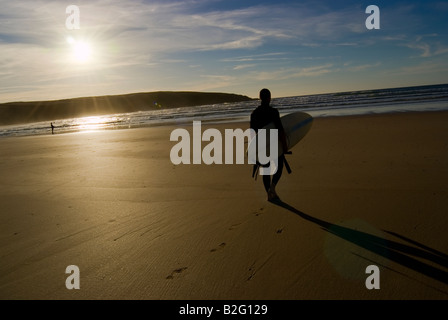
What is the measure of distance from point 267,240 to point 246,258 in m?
0.52

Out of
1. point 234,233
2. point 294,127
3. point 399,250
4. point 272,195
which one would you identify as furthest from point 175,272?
point 294,127

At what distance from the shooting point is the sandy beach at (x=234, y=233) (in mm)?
3268

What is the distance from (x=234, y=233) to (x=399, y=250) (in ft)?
6.15

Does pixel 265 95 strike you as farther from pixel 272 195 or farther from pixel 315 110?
pixel 315 110

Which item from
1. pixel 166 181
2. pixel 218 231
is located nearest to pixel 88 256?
pixel 218 231

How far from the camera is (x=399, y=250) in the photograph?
370cm

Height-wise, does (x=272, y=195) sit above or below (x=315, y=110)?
below

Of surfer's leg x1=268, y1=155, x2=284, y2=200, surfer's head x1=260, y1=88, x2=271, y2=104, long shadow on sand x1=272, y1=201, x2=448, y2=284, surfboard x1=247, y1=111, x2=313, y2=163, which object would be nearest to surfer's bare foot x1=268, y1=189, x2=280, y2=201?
surfer's leg x1=268, y1=155, x2=284, y2=200

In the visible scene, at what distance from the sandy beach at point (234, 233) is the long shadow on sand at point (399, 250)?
0.01m

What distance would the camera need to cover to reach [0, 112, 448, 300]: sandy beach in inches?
129

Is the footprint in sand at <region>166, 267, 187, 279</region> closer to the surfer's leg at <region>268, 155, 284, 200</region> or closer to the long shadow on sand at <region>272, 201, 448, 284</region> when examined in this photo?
the long shadow on sand at <region>272, 201, 448, 284</region>

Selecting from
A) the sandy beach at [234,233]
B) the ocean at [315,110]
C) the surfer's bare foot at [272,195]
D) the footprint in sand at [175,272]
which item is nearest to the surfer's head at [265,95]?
the surfer's bare foot at [272,195]

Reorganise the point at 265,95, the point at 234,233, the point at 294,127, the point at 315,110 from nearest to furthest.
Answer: the point at 234,233 < the point at 265,95 < the point at 294,127 < the point at 315,110
